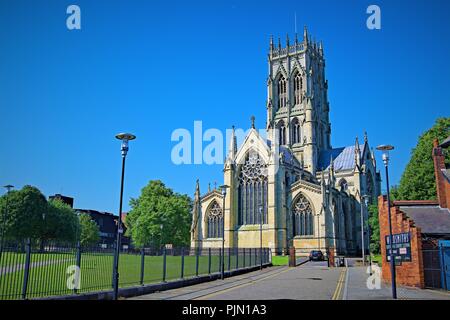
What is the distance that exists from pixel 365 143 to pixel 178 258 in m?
61.4

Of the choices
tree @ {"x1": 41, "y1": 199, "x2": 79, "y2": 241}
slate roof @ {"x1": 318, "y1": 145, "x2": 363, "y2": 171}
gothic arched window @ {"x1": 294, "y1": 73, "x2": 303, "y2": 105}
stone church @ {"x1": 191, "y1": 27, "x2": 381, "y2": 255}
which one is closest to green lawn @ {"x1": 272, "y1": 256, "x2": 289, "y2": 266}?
stone church @ {"x1": 191, "y1": 27, "x2": 381, "y2": 255}

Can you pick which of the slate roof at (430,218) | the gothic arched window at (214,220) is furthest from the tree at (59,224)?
the slate roof at (430,218)

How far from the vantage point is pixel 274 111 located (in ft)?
262

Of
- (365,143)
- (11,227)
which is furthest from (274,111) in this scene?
(11,227)

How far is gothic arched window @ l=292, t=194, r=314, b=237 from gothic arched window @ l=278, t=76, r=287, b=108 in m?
27.9

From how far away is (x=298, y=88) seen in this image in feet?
259

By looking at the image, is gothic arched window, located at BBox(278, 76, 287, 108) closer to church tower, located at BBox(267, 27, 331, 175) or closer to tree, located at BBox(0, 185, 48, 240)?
church tower, located at BBox(267, 27, 331, 175)

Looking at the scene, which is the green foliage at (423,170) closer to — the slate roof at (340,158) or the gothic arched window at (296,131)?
the slate roof at (340,158)

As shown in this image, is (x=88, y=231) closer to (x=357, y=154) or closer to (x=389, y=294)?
(x=357, y=154)

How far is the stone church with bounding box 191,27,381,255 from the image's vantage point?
5653cm

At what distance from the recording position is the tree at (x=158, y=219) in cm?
6281
